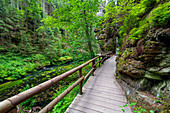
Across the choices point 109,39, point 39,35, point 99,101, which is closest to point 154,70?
point 99,101

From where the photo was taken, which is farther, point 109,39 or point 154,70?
point 109,39

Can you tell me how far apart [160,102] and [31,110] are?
461cm

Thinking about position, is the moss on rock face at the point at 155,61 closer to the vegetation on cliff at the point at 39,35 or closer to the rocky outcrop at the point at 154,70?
the rocky outcrop at the point at 154,70

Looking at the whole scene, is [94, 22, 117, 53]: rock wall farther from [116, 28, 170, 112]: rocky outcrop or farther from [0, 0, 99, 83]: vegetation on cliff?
[116, 28, 170, 112]: rocky outcrop

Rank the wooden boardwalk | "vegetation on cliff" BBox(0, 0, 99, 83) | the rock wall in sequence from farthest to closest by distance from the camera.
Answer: the rock wall, "vegetation on cliff" BBox(0, 0, 99, 83), the wooden boardwalk

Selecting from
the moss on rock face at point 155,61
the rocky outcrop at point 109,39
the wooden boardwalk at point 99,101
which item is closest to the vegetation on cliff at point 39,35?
the wooden boardwalk at point 99,101

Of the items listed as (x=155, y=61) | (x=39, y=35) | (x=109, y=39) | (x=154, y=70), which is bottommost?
(x=154, y=70)

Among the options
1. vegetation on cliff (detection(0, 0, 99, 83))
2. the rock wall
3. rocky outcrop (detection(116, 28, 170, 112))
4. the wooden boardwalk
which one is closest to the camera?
rocky outcrop (detection(116, 28, 170, 112))

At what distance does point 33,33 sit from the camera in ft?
47.5

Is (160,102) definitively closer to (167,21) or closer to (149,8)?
(167,21)

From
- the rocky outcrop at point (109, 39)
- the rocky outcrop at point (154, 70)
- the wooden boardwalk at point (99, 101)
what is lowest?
the wooden boardwalk at point (99, 101)

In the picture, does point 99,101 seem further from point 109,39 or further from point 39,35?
point 39,35

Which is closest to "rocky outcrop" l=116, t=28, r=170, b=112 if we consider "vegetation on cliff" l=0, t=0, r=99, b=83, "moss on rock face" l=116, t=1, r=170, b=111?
"moss on rock face" l=116, t=1, r=170, b=111

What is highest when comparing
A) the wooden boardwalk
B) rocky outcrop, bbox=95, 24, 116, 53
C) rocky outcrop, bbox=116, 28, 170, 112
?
rocky outcrop, bbox=95, 24, 116, 53
